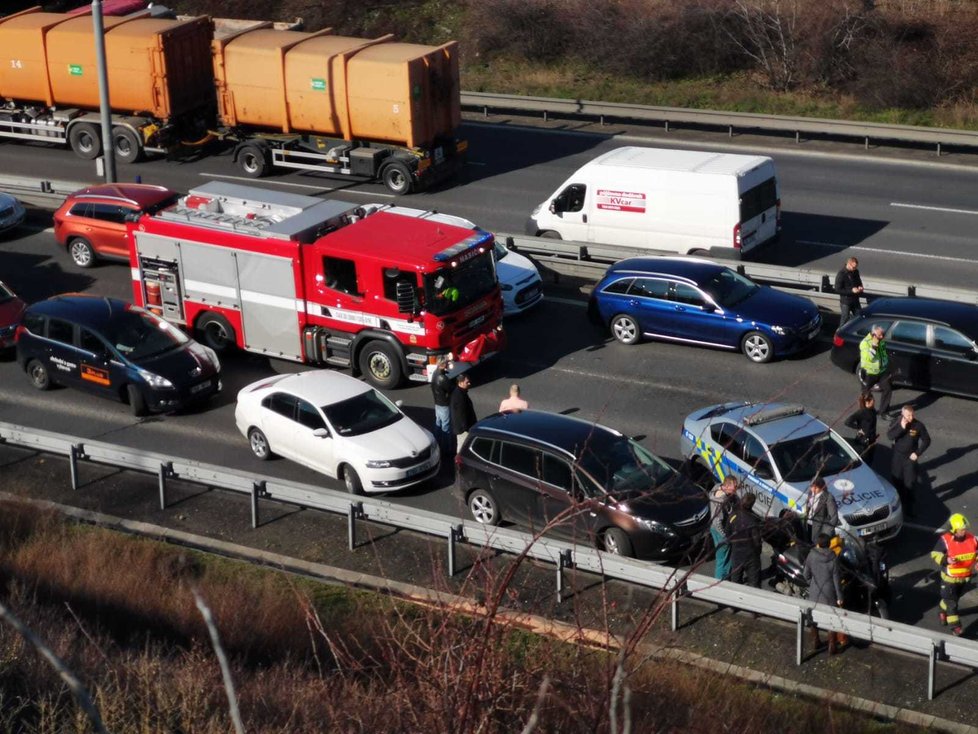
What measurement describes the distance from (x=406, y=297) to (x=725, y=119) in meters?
17.1

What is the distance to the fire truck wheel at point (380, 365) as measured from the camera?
21156mm

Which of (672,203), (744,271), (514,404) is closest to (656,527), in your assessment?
(514,404)

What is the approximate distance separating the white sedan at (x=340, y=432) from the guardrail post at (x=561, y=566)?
3690mm

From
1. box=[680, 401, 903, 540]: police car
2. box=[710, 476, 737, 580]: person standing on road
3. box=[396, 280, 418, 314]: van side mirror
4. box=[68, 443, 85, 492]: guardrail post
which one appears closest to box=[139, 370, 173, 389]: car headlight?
box=[68, 443, 85, 492]: guardrail post

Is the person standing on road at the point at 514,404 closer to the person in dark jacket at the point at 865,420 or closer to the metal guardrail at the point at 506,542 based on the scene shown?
the metal guardrail at the point at 506,542

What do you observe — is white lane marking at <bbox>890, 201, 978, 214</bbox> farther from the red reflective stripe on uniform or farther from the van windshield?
the red reflective stripe on uniform

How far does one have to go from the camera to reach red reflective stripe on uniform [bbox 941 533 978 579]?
45.4 ft

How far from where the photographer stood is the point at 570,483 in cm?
1633

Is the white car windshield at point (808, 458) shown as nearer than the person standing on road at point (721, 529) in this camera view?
No

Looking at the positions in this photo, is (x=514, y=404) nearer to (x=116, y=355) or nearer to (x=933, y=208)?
(x=116, y=355)

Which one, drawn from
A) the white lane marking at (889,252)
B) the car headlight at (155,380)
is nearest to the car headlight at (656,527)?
the car headlight at (155,380)

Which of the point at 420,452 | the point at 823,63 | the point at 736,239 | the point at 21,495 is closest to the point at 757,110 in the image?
the point at 823,63

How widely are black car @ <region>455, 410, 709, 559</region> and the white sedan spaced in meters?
1.11

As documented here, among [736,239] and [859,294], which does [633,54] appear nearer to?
[736,239]
